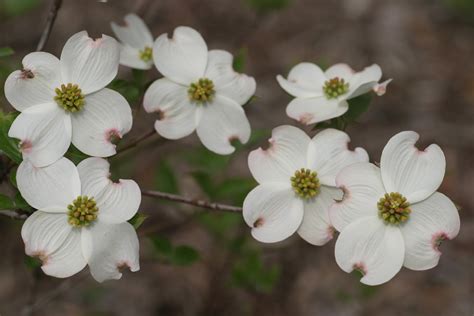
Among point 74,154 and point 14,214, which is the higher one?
point 74,154

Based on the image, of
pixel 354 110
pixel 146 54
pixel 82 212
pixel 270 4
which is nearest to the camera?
pixel 82 212

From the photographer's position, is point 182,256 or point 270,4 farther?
point 270,4

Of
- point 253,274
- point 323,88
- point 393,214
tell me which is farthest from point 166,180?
point 393,214

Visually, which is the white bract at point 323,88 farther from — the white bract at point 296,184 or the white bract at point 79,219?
the white bract at point 79,219

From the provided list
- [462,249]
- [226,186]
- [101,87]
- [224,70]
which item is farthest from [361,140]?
[101,87]

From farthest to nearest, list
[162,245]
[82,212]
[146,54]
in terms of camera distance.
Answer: [162,245] → [146,54] → [82,212]

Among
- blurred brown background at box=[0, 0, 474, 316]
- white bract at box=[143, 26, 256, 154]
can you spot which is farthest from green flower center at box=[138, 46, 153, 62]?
blurred brown background at box=[0, 0, 474, 316]

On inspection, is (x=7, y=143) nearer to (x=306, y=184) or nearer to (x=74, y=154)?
(x=74, y=154)

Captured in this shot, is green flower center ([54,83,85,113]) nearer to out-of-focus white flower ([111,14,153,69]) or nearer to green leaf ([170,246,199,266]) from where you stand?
out-of-focus white flower ([111,14,153,69])
